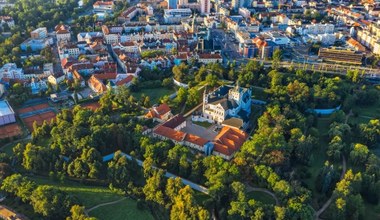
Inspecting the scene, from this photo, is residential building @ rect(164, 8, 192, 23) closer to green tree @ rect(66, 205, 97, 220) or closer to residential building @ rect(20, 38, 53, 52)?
residential building @ rect(20, 38, 53, 52)

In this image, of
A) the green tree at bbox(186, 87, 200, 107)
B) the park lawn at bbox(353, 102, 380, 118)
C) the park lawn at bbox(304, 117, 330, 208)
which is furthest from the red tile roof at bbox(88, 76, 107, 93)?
the park lawn at bbox(353, 102, 380, 118)

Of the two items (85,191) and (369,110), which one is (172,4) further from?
(85,191)

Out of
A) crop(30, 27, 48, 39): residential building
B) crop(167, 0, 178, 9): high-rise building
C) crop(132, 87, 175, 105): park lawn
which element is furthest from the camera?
crop(167, 0, 178, 9): high-rise building

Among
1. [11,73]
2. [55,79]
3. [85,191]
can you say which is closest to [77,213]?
[85,191]

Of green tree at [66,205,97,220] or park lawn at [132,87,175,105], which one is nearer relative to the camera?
green tree at [66,205,97,220]

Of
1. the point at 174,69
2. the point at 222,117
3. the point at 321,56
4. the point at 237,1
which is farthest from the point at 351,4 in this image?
the point at 222,117

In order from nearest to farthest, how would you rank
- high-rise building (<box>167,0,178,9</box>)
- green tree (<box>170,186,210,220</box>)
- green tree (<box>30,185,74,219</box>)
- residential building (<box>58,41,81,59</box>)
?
green tree (<box>170,186,210,220</box>) → green tree (<box>30,185,74,219</box>) → residential building (<box>58,41,81,59</box>) → high-rise building (<box>167,0,178,9</box>)

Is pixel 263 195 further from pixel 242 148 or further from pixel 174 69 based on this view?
pixel 174 69
